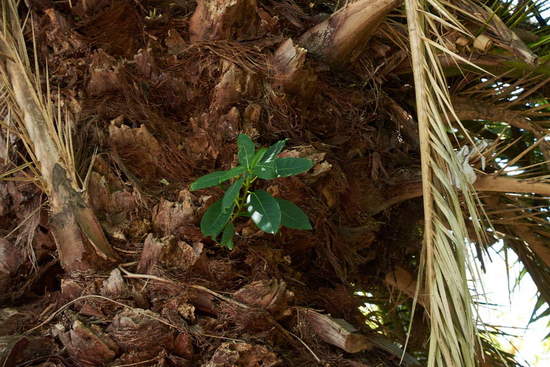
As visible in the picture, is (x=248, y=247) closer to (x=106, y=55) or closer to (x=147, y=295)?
(x=147, y=295)

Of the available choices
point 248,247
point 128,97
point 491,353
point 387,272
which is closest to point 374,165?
point 387,272

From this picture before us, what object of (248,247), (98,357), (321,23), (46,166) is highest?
(321,23)

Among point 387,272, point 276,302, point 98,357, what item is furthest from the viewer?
point 387,272

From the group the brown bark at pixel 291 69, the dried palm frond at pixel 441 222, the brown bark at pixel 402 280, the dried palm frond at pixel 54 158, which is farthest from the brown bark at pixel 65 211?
the brown bark at pixel 402 280

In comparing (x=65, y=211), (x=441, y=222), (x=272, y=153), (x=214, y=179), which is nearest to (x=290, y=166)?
(x=272, y=153)

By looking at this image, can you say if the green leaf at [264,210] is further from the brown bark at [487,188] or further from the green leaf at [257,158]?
the brown bark at [487,188]

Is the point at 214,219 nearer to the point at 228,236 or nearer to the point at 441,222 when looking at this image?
the point at 228,236

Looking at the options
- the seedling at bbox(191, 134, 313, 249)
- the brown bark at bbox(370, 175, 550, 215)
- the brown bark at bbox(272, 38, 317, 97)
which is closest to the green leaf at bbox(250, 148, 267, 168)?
the seedling at bbox(191, 134, 313, 249)

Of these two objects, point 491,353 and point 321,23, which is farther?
point 491,353
